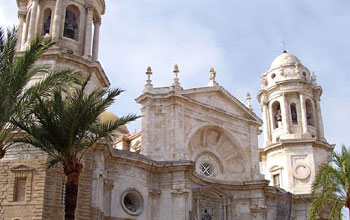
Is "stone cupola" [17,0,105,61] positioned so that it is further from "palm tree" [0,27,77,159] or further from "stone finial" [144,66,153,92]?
"palm tree" [0,27,77,159]

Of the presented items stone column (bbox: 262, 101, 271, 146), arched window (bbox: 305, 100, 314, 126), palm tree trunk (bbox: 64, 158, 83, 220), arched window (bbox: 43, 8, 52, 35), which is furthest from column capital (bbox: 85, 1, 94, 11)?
arched window (bbox: 305, 100, 314, 126)

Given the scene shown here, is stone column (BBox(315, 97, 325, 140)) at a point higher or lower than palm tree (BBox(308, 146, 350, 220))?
higher

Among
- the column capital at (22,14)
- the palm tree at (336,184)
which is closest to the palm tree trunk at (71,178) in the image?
the palm tree at (336,184)

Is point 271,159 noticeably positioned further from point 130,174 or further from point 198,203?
point 130,174

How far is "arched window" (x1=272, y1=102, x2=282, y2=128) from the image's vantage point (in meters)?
41.2

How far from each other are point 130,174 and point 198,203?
487 cm

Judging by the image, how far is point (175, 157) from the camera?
3069cm

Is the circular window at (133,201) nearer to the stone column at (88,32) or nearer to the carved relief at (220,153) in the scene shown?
the carved relief at (220,153)

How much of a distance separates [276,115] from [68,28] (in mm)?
19493

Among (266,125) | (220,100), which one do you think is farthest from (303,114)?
(220,100)

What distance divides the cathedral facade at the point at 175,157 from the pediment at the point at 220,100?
0.07 m

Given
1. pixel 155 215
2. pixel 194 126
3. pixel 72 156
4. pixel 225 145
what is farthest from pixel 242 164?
pixel 72 156

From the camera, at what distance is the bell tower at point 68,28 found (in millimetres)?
28594

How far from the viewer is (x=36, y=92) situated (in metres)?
16.1
